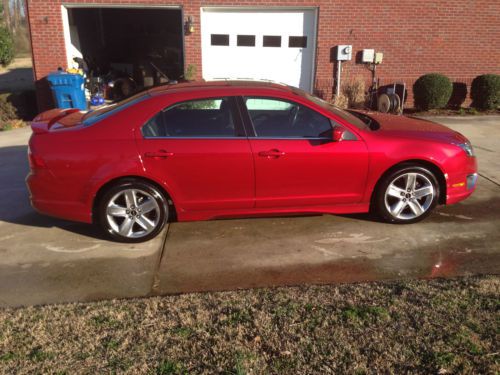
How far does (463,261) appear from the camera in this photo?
432 centimetres

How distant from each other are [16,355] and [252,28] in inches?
415

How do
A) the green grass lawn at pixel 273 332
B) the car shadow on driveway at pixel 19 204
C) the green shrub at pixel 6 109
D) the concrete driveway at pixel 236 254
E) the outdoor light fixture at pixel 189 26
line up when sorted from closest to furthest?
the green grass lawn at pixel 273 332 → the concrete driveway at pixel 236 254 → the car shadow on driveway at pixel 19 204 → the green shrub at pixel 6 109 → the outdoor light fixture at pixel 189 26

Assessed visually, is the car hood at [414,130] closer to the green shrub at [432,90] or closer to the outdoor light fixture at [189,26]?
the green shrub at [432,90]

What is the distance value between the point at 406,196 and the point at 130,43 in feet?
54.0

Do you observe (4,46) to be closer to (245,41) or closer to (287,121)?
(245,41)

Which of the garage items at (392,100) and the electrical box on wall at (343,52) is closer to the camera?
the garage items at (392,100)

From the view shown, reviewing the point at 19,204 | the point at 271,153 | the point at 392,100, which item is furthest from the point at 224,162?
the point at 392,100

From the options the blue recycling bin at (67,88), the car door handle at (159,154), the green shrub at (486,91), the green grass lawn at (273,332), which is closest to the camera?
the green grass lawn at (273,332)

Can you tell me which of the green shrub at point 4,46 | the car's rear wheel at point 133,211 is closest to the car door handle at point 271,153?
the car's rear wheel at point 133,211

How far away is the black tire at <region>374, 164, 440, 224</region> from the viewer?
194 inches

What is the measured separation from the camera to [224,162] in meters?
4.62

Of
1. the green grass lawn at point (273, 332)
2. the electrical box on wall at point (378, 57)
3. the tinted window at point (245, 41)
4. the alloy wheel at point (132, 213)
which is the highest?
the tinted window at point (245, 41)

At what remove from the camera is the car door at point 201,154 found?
4570 mm

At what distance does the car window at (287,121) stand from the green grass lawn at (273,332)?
166cm
